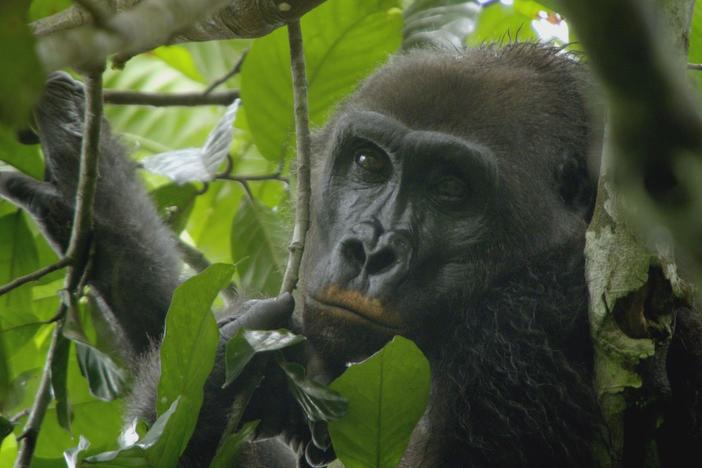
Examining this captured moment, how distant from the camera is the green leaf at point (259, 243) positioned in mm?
4438

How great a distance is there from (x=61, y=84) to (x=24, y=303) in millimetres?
964

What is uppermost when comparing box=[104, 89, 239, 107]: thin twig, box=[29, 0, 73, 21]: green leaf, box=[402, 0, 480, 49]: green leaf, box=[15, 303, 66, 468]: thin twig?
box=[29, 0, 73, 21]: green leaf

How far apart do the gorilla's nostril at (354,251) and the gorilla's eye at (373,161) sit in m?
0.48

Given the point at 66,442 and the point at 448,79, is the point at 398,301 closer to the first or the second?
the point at 448,79

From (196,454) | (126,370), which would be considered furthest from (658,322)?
(126,370)

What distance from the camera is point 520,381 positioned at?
3.14 metres

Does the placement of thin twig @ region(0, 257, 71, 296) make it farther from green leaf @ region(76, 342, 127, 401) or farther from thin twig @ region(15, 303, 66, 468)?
green leaf @ region(76, 342, 127, 401)

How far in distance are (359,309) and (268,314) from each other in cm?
28

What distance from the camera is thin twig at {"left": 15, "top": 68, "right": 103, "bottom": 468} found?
2939 millimetres

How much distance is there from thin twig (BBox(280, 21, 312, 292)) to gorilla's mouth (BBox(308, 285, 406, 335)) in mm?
159

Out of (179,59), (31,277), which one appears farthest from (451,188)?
(179,59)

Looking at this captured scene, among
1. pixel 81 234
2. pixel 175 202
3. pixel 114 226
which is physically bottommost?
pixel 175 202

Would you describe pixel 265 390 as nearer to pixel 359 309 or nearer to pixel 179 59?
pixel 359 309

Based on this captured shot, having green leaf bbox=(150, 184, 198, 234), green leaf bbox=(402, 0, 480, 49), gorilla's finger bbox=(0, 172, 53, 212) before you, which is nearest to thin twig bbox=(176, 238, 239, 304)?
green leaf bbox=(150, 184, 198, 234)
